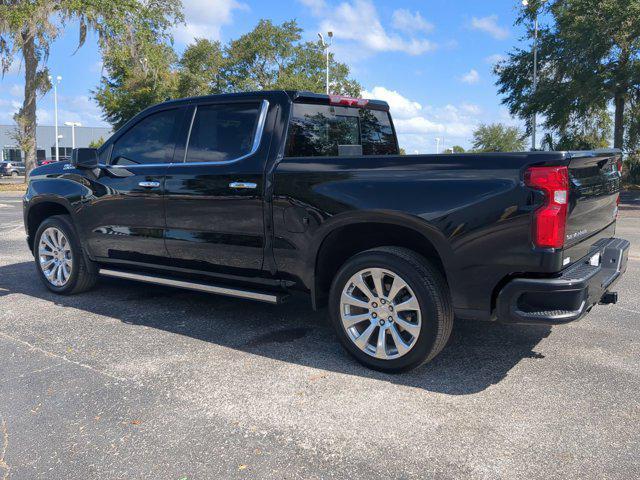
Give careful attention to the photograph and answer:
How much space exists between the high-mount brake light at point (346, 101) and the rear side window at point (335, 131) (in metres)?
0.04

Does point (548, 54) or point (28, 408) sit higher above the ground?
point (548, 54)

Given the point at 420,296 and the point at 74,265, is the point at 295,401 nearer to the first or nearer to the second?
the point at 420,296

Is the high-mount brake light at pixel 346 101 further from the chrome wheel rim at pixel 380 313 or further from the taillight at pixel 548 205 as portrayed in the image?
the taillight at pixel 548 205

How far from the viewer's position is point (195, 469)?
2.73 m

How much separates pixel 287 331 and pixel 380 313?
124 centimetres

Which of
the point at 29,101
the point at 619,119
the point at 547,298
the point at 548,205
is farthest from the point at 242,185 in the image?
the point at 29,101

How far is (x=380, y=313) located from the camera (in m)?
3.82

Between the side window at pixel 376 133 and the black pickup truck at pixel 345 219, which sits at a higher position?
the side window at pixel 376 133

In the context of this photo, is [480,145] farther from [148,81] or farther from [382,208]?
[382,208]

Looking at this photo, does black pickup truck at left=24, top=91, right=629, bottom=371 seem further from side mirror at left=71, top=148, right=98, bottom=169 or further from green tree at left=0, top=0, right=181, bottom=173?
green tree at left=0, top=0, right=181, bottom=173

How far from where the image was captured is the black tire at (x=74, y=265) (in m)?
5.80

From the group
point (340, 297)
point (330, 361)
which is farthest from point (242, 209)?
point (330, 361)

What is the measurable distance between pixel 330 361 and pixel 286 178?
137 centimetres

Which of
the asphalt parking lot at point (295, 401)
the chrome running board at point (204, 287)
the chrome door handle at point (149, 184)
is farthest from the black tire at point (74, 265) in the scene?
the chrome door handle at point (149, 184)
